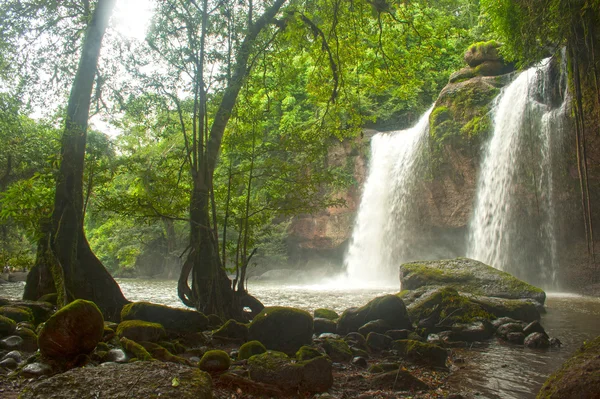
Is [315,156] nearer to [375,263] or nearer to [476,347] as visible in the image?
[476,347]

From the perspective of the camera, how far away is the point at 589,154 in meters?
12.7

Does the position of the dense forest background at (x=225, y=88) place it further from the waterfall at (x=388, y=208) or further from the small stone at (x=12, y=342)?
the waterfall at (x=388, y=208)

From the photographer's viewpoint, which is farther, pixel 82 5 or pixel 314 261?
pixel 314 261

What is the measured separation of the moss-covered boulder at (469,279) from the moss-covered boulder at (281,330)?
5.36m

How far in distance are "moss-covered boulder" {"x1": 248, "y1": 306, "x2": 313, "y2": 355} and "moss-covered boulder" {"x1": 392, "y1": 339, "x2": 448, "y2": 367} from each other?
1.40 meters

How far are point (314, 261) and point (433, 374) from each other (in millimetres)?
19860

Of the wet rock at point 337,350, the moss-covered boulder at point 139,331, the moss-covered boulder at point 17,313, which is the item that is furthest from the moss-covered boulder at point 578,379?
the moss-covered boulder at point 17,313

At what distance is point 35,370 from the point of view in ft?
12.2

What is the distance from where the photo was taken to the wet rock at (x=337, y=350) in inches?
216

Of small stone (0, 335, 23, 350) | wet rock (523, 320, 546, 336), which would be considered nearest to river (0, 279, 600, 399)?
wet rock (523, 320, 546, 336)

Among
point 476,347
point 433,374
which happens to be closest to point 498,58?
point 476,347

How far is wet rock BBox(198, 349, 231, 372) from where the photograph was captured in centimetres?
433

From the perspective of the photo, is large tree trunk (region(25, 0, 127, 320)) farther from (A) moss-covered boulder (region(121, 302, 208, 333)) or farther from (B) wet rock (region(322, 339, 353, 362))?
(B) wet rock (region(322, 339, 353, 362))

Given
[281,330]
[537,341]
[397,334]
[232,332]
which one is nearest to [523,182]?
[537,341]
